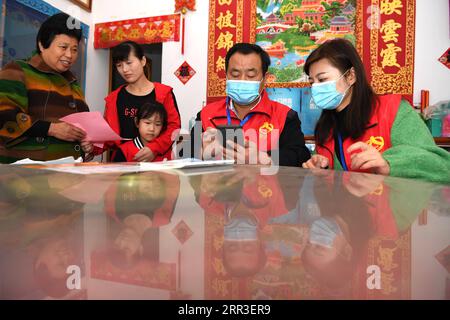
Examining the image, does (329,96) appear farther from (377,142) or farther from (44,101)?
(44,101)

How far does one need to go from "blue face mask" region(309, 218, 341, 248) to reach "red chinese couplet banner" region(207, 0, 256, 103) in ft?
9.86

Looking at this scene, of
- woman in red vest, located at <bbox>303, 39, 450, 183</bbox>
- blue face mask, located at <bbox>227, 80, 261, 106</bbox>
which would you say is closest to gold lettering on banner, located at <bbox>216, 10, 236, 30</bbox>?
blue face mask, located at <bbox>227, 80, 261, 106</bbox>

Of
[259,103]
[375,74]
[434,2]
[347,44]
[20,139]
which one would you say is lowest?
[20,139]

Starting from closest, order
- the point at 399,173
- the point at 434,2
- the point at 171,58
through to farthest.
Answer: the point at 399,173 < the point at 434,2 < the point at 171,58

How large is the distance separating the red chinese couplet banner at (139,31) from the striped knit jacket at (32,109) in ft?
7.03

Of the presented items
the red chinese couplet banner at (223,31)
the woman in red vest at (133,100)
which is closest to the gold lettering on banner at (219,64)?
the red chinese couplet banner at (223,31)

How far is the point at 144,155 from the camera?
1.46 meters

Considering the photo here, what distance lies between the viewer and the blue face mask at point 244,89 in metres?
1.36

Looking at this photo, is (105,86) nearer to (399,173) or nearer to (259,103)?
(259,103)

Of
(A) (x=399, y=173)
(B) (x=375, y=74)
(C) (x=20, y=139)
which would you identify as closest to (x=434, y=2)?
(B) (x=375, y=74)

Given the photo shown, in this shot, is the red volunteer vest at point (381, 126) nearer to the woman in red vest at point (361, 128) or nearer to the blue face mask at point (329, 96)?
the woman in red vest at point (361, 128)

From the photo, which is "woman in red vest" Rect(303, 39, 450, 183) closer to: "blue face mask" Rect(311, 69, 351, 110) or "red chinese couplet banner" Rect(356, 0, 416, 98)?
"blue face mask" Rect(311, 69, 351, 110)

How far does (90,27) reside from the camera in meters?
3.58
